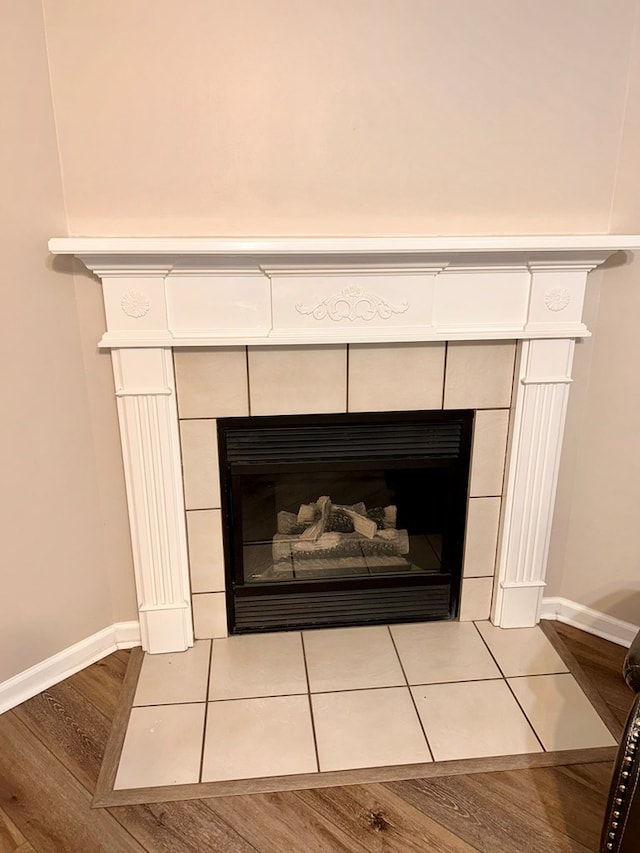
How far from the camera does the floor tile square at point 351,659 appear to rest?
186 centimetres

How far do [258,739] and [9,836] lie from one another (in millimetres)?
598

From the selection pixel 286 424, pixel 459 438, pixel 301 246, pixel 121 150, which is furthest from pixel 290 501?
pixel 121 150

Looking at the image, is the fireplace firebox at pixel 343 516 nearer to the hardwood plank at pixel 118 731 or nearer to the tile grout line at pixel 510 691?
the tile grout line at pixel 510 691

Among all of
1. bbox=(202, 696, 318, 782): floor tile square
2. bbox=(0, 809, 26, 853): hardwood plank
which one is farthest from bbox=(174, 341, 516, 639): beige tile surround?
bbox=(0, 809, 26, 853): hardwood plank

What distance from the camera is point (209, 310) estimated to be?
170 cm

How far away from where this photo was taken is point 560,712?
177 cm

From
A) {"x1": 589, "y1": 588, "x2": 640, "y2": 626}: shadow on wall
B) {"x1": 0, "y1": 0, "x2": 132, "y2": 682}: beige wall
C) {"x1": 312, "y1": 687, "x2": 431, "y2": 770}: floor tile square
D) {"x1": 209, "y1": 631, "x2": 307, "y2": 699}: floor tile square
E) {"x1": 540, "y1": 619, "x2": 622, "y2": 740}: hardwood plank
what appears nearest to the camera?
{"x1": 0, "y1": 0, "x2": 132, "y2": 682}: beige wall

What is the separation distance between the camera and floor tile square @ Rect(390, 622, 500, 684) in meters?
1.90

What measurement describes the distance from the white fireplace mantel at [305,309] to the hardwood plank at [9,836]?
0.62 meters

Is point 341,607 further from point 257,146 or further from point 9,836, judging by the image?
point 257,146

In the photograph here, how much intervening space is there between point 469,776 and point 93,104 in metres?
1.90

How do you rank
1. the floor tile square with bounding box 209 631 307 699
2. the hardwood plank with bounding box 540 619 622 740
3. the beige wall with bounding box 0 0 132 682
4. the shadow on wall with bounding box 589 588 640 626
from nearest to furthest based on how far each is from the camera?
the beige wall with bounding box 0 0 132 682 < the hardwood plank with bounding box 540 619 622 740 < the floor tile square with bounding box 209 631 307 699 < the shadow on wall with bounding box 589 588 640 626

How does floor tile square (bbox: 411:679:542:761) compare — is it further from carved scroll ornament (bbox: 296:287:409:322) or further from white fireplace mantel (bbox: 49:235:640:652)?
carved scroll ornament (bbox: 296:287:409:322)

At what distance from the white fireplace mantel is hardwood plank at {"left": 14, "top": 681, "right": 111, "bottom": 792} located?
308mm
